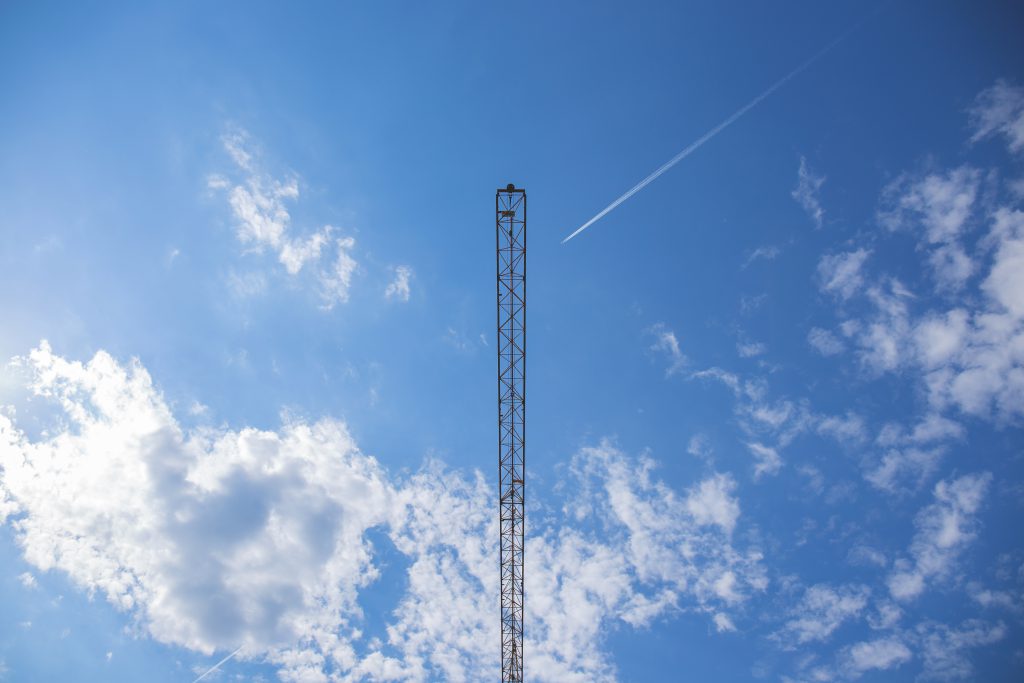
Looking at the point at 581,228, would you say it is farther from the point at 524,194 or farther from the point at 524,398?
the point at 524,398

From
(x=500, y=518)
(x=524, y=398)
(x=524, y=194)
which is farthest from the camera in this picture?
(x=500, y=518)

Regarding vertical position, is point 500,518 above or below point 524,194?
below

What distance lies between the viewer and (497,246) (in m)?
45.5

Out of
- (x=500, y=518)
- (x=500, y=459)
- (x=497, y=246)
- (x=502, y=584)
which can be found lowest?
(x=502, y=584)

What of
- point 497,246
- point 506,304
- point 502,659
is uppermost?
point 497,246

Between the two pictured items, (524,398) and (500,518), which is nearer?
(524,398)

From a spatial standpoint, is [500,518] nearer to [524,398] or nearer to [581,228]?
[524,398]

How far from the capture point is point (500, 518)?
5200 cm

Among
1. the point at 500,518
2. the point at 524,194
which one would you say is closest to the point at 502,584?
the point at 500,518

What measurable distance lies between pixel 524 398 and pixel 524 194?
17446 mm

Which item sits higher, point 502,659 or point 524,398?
point 524,398

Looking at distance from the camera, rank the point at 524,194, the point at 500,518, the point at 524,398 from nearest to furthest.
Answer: the point at 524,194
the point at 524,398
the point at 500,518

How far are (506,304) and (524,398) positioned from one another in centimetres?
850

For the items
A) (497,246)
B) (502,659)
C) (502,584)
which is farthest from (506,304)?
(502,659)
